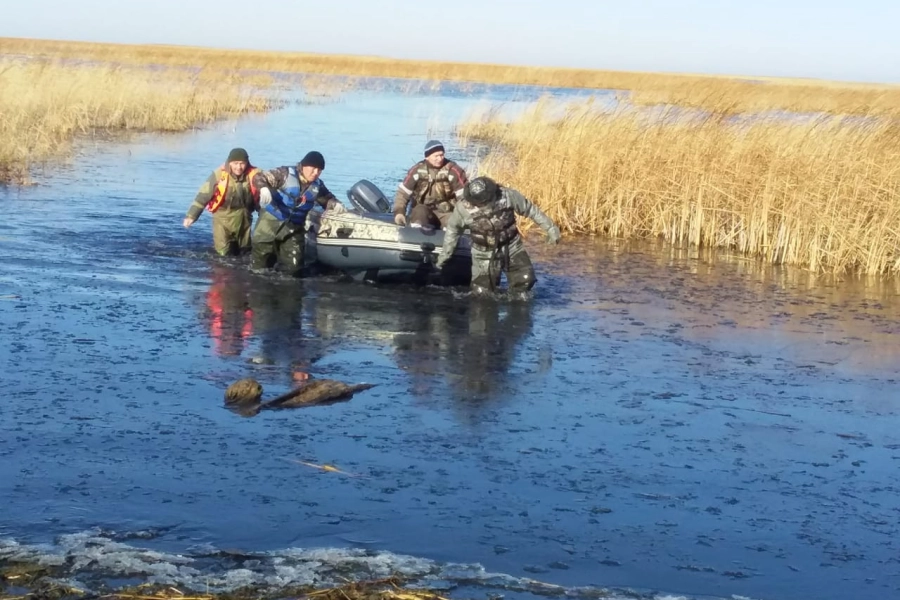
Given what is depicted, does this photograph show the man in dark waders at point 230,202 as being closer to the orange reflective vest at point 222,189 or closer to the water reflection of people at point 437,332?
the orange reflective vest at point 222,189

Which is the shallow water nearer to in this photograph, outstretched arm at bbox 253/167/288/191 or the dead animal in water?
the dead animal in water

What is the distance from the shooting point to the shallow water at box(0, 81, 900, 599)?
15.6ft

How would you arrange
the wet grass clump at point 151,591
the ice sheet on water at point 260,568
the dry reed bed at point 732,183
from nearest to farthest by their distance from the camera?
the wet grass clump at point 151,591
the ice sheet on water at point 260,568
the dry reed bed at point 732,183

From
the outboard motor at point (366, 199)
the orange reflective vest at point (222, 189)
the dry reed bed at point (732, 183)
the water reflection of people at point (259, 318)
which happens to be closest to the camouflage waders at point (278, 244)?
the water reflection of people at point (259, 318)

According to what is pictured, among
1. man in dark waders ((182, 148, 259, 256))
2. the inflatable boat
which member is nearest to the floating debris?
the inflatable boat

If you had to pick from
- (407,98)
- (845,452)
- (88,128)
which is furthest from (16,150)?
(407,98)

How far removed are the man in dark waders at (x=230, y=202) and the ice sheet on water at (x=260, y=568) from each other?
6247 mm

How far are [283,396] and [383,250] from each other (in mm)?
3725

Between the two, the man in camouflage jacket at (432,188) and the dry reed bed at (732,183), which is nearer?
the man in camouflage jacket at (432,188)

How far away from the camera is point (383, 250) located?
1020 centimetres

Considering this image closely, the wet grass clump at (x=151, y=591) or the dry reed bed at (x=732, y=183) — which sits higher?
→ the dry reed bed at (x=732, y=183)

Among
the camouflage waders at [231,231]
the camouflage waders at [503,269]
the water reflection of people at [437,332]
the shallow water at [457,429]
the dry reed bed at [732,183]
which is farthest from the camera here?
the dry reed bed at [732,183]

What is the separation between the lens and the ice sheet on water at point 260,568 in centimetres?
434

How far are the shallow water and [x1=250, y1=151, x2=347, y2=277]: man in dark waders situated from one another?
25 cm
